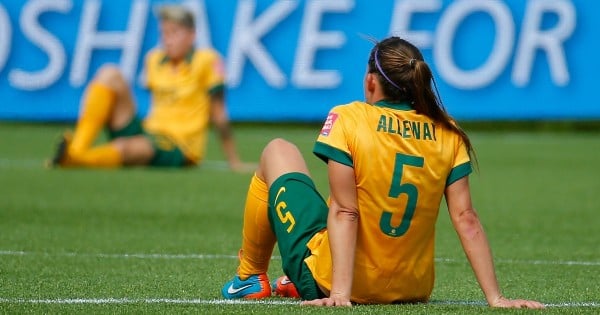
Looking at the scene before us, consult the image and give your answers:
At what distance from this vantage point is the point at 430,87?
463 centimetres

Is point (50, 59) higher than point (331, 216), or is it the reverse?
point (331, 216)

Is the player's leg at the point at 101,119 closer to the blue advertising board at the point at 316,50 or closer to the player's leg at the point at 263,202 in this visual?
the blue advertising board at the point at 316,50

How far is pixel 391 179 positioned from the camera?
4613mm

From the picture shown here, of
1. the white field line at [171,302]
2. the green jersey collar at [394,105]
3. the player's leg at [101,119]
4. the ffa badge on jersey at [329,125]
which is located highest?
the green jersey collar at [394,105]

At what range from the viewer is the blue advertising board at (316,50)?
16.5 meters

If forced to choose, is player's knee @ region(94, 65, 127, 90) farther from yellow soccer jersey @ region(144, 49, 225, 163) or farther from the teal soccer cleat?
the teal soccer cleat

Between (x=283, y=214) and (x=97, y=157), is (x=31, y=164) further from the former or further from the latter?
(x=283, y=214)

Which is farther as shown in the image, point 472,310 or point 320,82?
point 320,82

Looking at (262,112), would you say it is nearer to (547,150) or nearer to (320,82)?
(320,82)

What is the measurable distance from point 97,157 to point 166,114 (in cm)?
78

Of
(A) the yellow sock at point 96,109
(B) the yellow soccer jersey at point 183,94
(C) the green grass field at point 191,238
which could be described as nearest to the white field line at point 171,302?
(C) the green grass field at point 191,238

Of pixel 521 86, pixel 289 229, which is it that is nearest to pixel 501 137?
pixel 521 86

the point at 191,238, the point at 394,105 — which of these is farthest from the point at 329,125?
the point at 191,238

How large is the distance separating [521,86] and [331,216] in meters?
12.4
